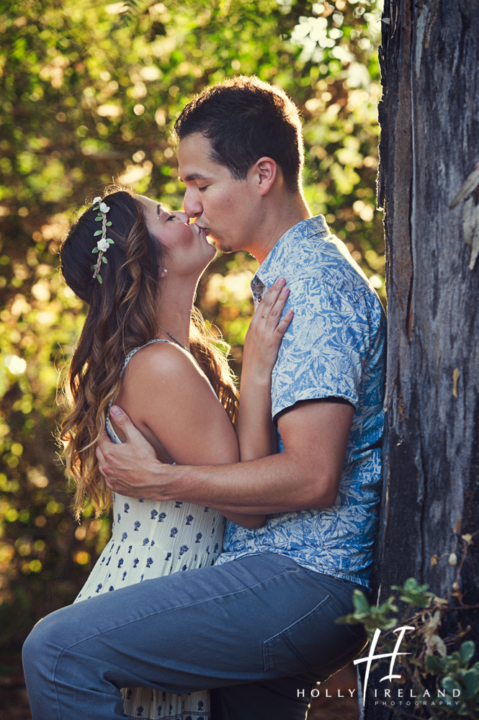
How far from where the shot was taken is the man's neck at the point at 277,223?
7.75 ft

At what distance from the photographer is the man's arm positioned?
1.77m

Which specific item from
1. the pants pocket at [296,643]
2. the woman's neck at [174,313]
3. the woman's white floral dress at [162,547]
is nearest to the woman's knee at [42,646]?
the woman's white floral dress at [162,547]

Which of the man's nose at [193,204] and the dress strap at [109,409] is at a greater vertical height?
the man's nose at [193,204]

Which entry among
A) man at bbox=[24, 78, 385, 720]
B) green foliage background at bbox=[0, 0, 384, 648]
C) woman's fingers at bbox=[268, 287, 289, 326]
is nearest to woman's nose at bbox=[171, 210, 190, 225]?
man at bbox=[24, 78, 385, 720]

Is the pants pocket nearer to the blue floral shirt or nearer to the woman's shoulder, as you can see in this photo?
the blue floral shirt

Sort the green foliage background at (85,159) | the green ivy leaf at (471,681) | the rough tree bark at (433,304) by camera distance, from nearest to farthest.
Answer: the green ivy leaf at (471,681) → the rough tree bark at (433,304) → the green foliage background at (85,159)

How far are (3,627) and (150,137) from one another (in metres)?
3.89

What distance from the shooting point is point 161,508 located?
88.9 inches

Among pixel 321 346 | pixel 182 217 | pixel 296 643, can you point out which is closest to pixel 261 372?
pixel 321 346

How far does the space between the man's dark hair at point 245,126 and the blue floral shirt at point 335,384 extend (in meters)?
0.48

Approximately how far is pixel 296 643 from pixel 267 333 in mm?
925

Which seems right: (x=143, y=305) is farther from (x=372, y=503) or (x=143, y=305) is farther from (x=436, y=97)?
(x=436, y=97)

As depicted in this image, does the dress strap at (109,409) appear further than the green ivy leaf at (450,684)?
Yes

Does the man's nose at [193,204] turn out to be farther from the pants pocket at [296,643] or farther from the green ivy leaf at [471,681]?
the green ivy leaf at [471,681]
